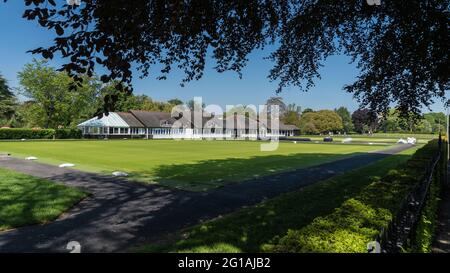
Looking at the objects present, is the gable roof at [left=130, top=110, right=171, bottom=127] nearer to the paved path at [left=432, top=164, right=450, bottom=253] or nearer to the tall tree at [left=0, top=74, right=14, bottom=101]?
the tall tree at [left=0, top=74, right=14, bottom=101]

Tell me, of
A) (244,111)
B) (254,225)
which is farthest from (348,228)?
(244,111)

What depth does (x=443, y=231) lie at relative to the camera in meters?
7.89

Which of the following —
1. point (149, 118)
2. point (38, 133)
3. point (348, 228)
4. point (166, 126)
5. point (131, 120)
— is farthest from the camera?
point (166, 126)

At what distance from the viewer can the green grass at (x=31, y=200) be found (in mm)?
8414

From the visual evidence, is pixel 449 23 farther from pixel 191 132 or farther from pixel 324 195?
pixel 191 132

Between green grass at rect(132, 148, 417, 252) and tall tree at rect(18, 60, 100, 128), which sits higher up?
tall tree at rect(18, 60, 100, 128)

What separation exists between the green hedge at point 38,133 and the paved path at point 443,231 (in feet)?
216

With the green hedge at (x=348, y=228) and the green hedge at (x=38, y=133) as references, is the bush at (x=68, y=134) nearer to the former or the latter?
the green hedge at (x=38, y=133)

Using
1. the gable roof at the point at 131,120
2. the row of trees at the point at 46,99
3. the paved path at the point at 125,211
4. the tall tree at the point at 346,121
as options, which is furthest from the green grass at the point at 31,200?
the tall tree at the point at 346,121

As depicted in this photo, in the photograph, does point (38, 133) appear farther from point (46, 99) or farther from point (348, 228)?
point (348, 228)

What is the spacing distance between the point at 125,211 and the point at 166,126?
75.0 m

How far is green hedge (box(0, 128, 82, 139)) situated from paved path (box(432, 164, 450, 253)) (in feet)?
216

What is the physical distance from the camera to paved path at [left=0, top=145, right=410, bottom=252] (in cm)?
695

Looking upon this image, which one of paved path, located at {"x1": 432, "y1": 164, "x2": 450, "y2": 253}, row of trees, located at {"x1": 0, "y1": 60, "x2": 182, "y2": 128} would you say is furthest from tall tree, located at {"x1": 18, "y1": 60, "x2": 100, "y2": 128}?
paved path, located at {"x1": 432, "y1": 164, "x2": 450, "y2": 253}
